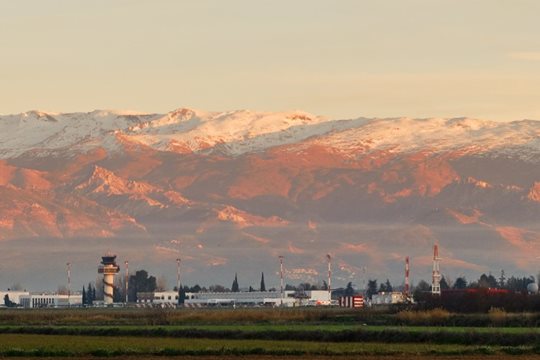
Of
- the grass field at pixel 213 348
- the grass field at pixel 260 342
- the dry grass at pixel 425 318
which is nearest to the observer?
the grass field at pixel 260 342

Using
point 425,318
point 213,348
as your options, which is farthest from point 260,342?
point 425,318

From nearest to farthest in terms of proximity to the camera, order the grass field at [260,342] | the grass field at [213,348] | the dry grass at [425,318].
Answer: the grass field at [260,342] < the grass field at [213,348] < the dry grass at [425,318]

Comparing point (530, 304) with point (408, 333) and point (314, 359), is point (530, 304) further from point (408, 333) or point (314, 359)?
point (314, 359)

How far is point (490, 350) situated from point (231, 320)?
68206 millimetres

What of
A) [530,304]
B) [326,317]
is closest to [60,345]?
[326,317]

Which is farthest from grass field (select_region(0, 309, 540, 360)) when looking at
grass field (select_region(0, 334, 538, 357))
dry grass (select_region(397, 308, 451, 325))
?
dry grass (select_region(397, 308, 451, 325))

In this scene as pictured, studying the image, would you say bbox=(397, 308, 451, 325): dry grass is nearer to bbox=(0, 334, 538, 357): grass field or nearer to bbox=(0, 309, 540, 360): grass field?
bbox=(0, 309, 540, 360): grass field

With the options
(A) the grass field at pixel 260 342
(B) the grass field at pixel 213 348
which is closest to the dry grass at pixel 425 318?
(A) the grass field at pixel 260 342

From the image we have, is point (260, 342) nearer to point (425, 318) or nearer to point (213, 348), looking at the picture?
point (213, 348)

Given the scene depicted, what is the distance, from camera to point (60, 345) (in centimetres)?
11219

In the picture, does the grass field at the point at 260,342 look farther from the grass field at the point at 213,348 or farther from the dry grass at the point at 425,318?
the dry grass at the point at 425,318

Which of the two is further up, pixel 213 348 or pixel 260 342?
pixel 260 342

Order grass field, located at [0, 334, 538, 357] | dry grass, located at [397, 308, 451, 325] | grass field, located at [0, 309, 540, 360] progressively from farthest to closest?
dry grass, located at [397, 308, 451, 325], grass field, located at [0, 334, 538, 357], grass field, located at [0, 309, 540, 360]

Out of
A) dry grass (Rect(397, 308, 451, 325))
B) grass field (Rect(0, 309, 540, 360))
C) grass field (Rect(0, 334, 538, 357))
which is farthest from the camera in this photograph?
dry grass (Rect(397, 308, 451, 325))
